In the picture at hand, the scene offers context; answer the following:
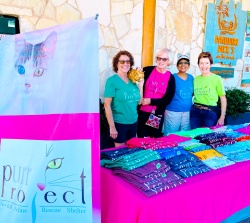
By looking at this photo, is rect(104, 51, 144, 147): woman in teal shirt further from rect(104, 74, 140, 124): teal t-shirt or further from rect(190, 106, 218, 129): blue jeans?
rect(190, 106, 218, 129): blue jeans

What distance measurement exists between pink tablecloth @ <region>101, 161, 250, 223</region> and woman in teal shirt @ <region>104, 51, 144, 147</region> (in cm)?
97

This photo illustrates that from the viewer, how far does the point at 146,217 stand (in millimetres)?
1397

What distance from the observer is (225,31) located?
5539mm

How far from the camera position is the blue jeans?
3044 mm

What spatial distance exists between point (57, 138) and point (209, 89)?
213cm

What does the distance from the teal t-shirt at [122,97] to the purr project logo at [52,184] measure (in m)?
1.23

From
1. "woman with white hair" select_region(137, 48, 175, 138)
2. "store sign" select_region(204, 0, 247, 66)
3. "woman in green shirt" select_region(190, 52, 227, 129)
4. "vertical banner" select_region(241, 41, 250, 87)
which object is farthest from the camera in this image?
"vertical banner" select_region(241, 41, 250, 87)

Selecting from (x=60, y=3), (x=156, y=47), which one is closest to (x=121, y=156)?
(x=60, y=3)

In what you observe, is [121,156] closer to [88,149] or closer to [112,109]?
[88,149]

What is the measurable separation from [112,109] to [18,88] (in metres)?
1.28

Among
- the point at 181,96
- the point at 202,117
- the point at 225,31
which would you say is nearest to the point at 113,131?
the point at 181,96

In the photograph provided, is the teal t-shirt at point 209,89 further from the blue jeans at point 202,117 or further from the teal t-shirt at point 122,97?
the teal t-shirt at point 122,97

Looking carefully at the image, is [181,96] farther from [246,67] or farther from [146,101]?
[246,67]

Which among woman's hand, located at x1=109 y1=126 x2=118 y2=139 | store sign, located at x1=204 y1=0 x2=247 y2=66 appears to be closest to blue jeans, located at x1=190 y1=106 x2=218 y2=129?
woman's hand, located at x1=109 y1=126 x2=118 y2=139
